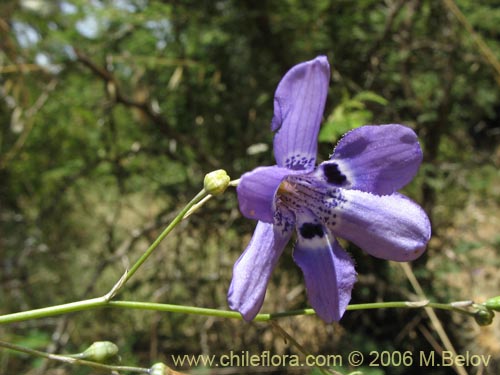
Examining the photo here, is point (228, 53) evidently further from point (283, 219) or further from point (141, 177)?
point (283, 219)

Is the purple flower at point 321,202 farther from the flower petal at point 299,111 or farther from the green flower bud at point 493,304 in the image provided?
the green flower bud at point 493,304

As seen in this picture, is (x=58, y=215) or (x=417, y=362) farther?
(x=58, y=215)

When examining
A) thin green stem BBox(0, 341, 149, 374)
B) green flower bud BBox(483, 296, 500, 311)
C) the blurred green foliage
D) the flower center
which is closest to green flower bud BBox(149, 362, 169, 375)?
thin green stem BBox(0, 341, 149, 374)

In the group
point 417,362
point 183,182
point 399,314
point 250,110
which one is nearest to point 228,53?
point 250,110

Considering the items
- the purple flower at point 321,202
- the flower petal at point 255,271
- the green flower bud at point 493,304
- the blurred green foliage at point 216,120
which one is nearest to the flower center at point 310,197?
the purple flower at point 321,202

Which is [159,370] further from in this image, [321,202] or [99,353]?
[321,202]

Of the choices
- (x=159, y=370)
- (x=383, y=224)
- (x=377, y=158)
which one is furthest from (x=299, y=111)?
(x=159, y=370)
